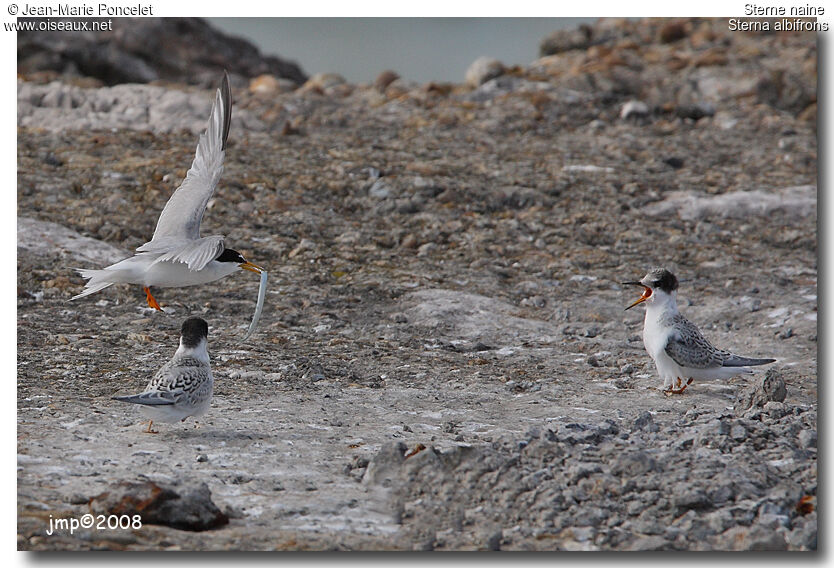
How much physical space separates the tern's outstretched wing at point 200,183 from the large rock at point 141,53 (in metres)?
5.14

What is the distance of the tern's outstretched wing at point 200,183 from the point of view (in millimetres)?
5984

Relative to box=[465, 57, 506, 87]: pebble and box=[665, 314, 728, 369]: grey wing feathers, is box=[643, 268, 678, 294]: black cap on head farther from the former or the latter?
box=[465, 57, 506, 87]: pebble

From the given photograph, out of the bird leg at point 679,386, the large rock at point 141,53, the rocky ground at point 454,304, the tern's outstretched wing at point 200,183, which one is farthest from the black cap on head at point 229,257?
the large rock at point 141,53

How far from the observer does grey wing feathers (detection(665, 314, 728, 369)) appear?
5906mm

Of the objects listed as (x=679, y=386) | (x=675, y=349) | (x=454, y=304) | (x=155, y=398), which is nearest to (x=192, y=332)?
(x=155, y=398)

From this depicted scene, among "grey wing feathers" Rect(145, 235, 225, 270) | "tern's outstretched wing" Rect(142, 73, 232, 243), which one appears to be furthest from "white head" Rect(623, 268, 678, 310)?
"tern's outstretched wing" Rect(142, 73, 232, 243)

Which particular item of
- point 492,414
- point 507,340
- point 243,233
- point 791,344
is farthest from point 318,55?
point 791,344

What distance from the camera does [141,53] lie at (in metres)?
11.7

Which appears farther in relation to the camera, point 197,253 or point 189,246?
point 189,246

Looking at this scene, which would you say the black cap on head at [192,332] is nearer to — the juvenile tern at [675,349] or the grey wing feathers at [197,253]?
the grey wing feathers at [197,253]

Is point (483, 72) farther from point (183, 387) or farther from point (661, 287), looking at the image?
point (183, 387)

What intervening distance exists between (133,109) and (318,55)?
4114 mm

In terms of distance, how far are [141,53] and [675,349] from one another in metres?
8.18

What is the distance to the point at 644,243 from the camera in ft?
28.8
